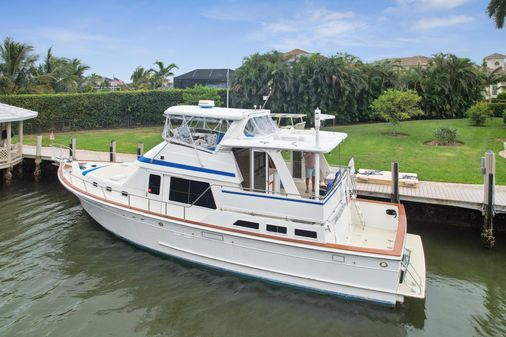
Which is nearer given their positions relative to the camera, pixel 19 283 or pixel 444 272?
pixel 19 283

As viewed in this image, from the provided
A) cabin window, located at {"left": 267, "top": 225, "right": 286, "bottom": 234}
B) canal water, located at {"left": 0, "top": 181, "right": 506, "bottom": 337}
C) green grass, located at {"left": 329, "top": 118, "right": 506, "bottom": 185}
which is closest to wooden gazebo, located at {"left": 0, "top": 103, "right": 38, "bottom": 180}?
canal water, located at {"left": 0, "top": 181, "right": 506, "bottom": 337}

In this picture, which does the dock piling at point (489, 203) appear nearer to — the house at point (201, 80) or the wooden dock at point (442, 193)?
the wooden dock at point (442, 193)

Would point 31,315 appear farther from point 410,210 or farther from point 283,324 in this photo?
point 410,210

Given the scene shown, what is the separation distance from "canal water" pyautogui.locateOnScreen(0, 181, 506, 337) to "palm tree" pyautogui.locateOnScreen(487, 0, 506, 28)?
21189mm

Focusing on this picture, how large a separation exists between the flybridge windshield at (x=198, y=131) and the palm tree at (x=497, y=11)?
25.5m

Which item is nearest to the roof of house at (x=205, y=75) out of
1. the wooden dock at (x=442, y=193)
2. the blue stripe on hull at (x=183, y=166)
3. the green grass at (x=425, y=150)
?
the green grass at (x=425, y=150)

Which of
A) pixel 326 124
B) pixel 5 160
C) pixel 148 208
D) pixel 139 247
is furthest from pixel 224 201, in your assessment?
pixel 326 124

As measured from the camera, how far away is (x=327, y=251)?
29.4 feet

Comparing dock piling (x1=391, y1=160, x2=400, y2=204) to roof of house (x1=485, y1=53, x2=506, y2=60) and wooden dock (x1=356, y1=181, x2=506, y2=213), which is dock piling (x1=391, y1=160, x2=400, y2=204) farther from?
roof of house (x1=485, y1=53, x2=506, y2=60)

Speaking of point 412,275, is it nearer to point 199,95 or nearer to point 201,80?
point 199,95

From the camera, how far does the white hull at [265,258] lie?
882 centimetres

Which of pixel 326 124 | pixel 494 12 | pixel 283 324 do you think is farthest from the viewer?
pixel 326 124

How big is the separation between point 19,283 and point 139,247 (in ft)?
10.1

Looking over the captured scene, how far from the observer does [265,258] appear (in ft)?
31.6
